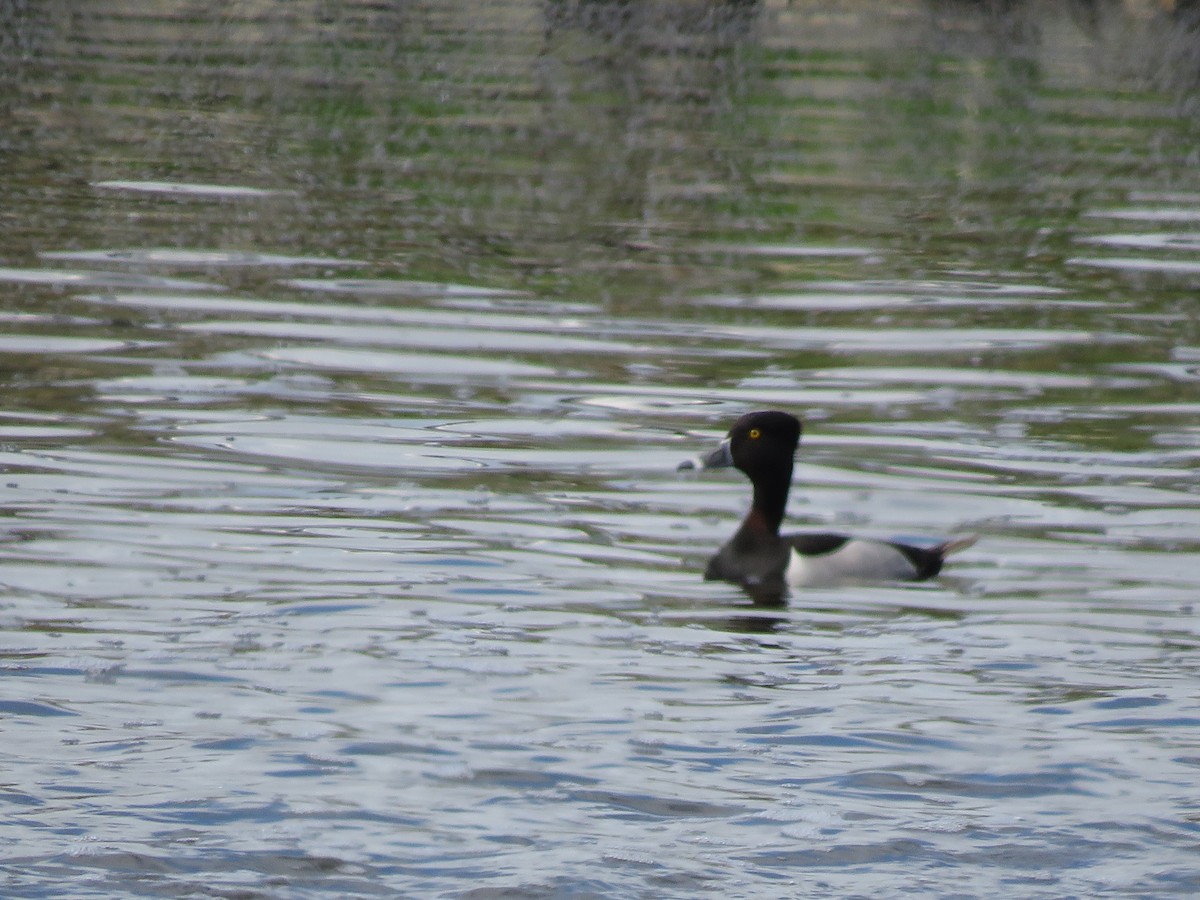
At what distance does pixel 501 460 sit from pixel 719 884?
250 inches

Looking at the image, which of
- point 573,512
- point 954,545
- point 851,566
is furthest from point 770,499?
point 573,512

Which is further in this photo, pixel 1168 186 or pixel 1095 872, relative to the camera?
pixel 1168 186

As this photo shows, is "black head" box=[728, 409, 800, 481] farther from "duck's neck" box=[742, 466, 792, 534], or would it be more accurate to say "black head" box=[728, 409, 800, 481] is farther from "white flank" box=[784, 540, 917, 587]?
"white flank" box=[784, 540, 917, 587]

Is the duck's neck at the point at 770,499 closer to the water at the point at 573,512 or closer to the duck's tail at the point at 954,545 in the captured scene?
the water at the point at 573,512

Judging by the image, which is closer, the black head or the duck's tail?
the duck's tail

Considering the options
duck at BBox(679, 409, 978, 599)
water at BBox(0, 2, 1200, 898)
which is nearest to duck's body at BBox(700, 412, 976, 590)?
duck at BBox(679, 409, 978, 599)

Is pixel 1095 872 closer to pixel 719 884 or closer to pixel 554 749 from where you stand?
pixel 719 884

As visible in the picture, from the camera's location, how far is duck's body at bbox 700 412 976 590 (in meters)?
10.6

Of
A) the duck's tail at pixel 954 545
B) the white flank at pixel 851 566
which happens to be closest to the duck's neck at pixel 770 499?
the white flank at pixel 851 566

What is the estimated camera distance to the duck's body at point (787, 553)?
34.7ft

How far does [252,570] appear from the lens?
1013 centimetres

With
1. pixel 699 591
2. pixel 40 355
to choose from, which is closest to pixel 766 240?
pixel 40 355

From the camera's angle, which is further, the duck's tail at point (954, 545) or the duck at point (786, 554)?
the duck's tail at point (954, 545)

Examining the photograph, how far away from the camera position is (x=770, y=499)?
1104 cm
